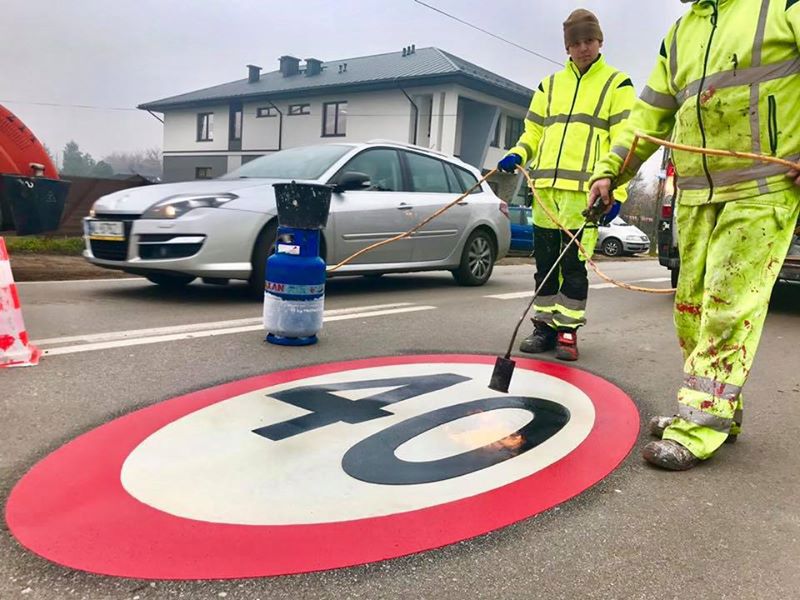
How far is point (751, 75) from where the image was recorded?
8.48 ft

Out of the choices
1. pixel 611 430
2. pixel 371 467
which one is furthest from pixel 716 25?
pixel 371 467

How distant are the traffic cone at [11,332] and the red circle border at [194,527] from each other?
1.32 m

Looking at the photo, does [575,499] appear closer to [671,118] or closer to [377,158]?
→ [671,118]

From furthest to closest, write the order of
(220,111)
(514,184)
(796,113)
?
(220,111) < (514,184) < (796,113)

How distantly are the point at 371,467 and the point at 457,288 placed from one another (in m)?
5.94

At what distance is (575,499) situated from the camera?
2.33 meters

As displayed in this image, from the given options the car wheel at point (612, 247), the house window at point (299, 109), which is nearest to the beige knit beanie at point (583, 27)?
the car wheel at point (612, 247)

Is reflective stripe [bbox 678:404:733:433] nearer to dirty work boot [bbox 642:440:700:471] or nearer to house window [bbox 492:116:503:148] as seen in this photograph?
dirty work boot [bbox 642:440:700:471]

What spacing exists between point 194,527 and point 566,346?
3122mm

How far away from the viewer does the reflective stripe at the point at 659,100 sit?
3.05 metres

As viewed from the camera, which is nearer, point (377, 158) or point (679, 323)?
point (679, 323)

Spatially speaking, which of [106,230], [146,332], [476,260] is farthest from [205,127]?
[146,332]

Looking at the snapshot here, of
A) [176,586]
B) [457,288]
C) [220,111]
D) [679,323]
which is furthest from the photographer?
[220,111]

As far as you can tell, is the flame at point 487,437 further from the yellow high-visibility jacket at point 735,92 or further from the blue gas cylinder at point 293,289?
the blue gas cylinder at point 293,289
